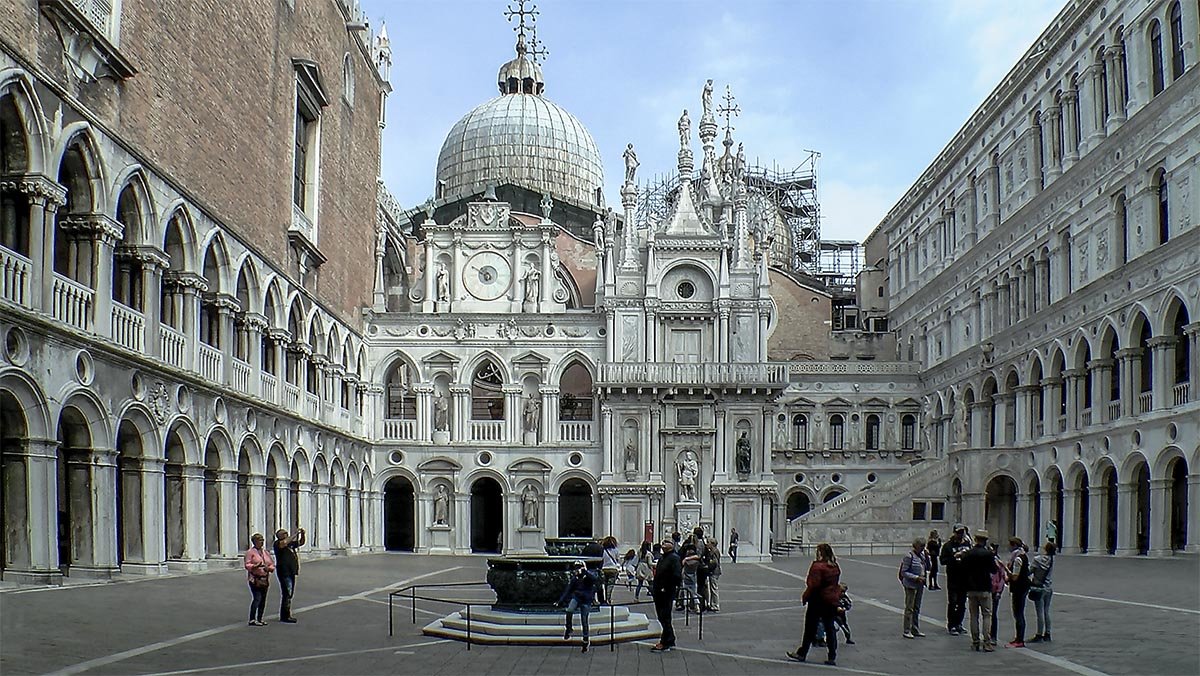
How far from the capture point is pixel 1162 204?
3666cm

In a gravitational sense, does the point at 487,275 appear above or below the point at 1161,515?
above

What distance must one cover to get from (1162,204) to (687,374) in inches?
702

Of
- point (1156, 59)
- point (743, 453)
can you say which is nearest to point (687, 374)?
point (743, 453)

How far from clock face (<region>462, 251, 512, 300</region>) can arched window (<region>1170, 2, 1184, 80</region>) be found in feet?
78.6

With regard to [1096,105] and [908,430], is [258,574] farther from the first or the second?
[908,430]

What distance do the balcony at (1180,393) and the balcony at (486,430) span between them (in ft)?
74.6

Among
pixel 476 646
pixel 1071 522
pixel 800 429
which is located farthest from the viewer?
pixel 800 429

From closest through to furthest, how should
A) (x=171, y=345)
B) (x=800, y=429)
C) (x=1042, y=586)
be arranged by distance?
(x=1042, y=586), (x=171, y=345), (x=800, y=429)

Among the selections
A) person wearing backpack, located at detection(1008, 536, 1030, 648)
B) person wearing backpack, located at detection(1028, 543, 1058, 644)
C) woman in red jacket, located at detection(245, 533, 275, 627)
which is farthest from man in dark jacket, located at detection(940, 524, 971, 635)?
woman in red jacket, located at detection(245, 533, 275, 627)

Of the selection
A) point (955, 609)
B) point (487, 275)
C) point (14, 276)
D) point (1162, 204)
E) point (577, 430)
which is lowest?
point (955, 609)

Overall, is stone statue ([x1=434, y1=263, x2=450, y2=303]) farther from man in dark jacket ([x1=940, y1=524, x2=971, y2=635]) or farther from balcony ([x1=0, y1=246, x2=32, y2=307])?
man in dark jacket ([x1=940, y1=524, x2=971, y2=635])

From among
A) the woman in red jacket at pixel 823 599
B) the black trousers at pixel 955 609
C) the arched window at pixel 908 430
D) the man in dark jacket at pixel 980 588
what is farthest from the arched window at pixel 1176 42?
the arched window at pixel 908 430

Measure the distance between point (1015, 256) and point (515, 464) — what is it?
727 inches

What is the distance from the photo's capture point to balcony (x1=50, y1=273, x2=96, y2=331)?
942 inches
